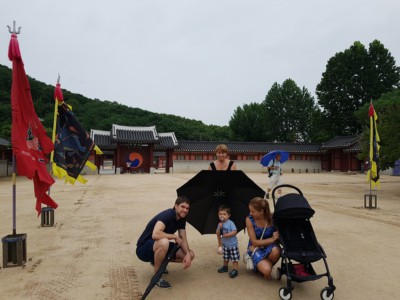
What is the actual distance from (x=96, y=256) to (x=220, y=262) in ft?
6.21

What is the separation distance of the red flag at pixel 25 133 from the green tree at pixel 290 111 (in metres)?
45.8

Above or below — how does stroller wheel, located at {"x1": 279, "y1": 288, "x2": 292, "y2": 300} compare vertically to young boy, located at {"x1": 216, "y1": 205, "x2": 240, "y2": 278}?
below

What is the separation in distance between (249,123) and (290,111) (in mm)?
7461

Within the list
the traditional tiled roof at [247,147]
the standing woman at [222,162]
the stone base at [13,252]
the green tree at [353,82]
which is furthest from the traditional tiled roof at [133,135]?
the standing woman at [222,162]

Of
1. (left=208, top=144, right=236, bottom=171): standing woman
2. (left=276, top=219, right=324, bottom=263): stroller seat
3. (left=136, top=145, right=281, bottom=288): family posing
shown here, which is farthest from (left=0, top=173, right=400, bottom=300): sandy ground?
(left=208, top=144, right=236, bottom=171): standing woman

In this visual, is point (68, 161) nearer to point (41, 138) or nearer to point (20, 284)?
point (41, 138)

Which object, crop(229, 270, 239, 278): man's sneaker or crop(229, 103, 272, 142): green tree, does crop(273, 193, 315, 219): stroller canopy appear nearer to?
crop(229, 270, 239, 278): man's sneaker

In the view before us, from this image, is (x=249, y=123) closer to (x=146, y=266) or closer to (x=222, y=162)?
(x=222, y=162)

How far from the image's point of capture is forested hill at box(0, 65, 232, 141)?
51.6 meters

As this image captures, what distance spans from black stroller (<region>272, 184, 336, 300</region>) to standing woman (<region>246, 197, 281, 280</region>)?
12 centimetres

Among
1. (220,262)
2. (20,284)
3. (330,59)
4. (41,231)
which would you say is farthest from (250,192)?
(330,59)

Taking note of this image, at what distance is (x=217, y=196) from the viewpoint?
412cm

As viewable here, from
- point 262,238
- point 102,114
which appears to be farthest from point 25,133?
point 102,114

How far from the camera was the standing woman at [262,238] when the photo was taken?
11.8ft
